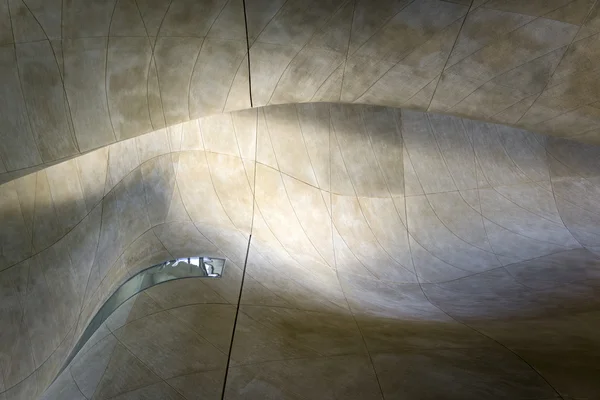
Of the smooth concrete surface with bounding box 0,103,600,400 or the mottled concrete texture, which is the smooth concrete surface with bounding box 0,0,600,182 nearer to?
the mottled concrete texture

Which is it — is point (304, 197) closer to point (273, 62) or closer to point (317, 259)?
point (317, 259)

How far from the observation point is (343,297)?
13.4m

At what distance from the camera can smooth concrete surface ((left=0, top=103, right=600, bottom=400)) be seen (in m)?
9.67

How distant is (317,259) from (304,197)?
1980mm

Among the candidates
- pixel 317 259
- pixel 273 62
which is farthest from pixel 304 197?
pixel 273 62

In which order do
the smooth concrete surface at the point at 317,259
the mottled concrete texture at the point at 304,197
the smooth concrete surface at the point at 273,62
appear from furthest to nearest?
1. the smooth concrete surface at the point at 317,259
2. the mottled concrete texture at the point at 304,197
3. the smooth concrete surface at the point at 273,62

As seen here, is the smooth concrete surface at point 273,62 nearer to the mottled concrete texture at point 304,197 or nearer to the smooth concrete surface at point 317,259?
the mottled concrete texture at point 304,197

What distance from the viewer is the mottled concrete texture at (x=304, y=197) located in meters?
8.77

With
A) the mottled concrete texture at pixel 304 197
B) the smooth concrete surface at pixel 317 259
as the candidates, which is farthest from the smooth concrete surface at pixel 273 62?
the smooth concrete surface at pixel 317 259

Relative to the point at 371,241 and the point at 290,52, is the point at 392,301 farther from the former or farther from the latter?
the point at 290,52

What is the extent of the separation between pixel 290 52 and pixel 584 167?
28.3 ft

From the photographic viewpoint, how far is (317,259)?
49.6ft

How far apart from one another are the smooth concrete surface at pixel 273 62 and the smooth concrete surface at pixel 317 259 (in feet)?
9.80

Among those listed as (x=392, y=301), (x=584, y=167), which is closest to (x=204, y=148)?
(x=392, y=301)
